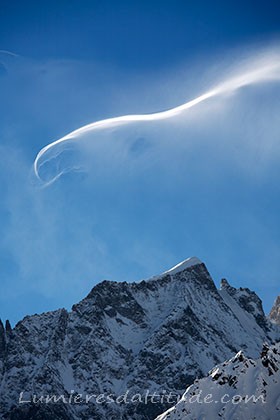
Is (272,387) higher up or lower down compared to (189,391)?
lower down

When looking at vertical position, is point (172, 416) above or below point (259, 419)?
above

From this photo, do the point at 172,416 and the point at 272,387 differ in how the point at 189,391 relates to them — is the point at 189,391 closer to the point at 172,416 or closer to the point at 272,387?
the point at 172,416

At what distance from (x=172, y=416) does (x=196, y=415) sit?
6031mm

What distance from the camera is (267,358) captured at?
15362 cm

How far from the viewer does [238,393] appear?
493ft

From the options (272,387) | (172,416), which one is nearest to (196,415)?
(172,416)

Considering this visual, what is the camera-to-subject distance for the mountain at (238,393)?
143875 mm

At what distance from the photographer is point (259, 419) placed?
140 meters

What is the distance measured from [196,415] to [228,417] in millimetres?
7619

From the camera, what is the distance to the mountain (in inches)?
5664

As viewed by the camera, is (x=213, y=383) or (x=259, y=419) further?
(x=213, y=383)

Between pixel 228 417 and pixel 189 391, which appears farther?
pixel 189 391

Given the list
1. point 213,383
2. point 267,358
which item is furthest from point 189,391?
point 267,358

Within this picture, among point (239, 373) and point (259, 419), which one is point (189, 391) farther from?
point (259, 419)
